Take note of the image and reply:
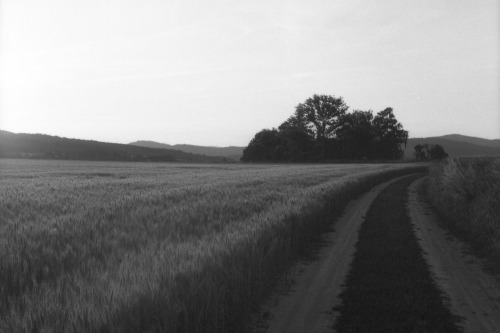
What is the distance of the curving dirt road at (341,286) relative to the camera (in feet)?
18.3

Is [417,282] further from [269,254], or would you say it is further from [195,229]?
[195,229]

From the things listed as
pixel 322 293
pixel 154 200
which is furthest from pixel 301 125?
pixel 322 293

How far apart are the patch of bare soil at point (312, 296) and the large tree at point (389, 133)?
312ft

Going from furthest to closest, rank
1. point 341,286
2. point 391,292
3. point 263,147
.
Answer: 1. point 263,147
2. point 341,286
3. point 391,292

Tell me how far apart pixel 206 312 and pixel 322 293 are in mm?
2809

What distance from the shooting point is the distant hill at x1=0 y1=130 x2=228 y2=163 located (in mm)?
108144

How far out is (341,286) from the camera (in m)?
7.09

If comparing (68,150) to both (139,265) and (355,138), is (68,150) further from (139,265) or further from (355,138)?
(139,265)

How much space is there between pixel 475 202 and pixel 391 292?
8765 millimetres

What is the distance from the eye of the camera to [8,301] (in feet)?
14.8

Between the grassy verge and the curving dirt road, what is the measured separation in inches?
7.8

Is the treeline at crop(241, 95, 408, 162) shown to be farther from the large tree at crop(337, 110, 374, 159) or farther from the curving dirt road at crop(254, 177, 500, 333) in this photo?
the curving dirt road at crop(254, 177, 500, 333)

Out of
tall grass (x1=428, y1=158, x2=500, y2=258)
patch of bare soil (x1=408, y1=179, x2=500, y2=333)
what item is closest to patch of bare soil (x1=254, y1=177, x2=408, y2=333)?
patch of bare soil (x1=408, y1=179, x2=500, y2=333)

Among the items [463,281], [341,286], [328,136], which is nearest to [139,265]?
[341,286]
